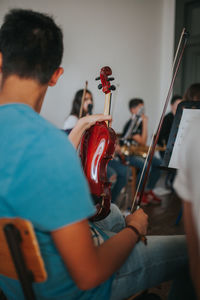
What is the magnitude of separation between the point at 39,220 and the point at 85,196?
0.33ft

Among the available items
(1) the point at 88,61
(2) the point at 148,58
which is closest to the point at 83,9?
(1) the point at 88,61

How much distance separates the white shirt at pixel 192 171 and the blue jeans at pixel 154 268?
0.28 metres

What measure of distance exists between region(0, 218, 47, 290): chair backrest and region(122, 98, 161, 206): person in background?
7.88ft

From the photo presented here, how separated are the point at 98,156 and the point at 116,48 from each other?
3189 millimetres

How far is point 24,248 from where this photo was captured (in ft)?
1.85

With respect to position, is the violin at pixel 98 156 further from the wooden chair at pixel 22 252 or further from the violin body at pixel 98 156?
the wooden chair at pixel 22 252

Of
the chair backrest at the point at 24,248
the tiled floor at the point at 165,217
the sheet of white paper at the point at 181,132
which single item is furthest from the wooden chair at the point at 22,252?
the tiled floor at the point at 165,217

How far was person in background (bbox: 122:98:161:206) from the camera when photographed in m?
2.98

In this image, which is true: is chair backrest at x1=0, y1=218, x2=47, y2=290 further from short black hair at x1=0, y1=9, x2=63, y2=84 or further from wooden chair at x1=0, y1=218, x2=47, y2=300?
short black hair at x1=0, y1=9, x2=63, y2=84

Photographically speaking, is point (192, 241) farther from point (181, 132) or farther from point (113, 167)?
point (113, 167)

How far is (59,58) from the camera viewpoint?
71 centimetres

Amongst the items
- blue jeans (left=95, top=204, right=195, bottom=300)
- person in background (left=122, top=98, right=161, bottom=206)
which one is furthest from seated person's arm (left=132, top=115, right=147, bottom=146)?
blue jeans (left=95, top=204, right=195, bottom=300)

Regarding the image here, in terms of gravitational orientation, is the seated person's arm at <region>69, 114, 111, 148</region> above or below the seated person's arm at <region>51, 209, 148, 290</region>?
above

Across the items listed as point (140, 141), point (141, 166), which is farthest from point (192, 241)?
point (140, 141)
